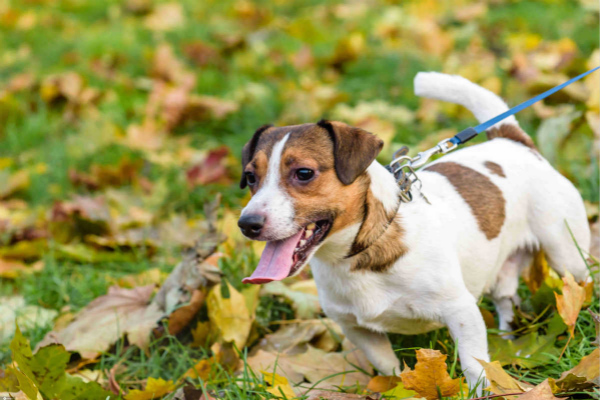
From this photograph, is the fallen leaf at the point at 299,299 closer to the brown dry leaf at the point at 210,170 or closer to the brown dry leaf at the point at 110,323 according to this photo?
the brown dry leaf at the point at 110,323

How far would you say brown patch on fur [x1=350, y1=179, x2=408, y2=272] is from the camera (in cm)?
240

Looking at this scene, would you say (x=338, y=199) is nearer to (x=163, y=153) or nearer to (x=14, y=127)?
(x=163, y=153)

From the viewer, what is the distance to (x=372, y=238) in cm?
241

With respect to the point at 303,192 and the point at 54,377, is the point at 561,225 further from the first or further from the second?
the point at 54,377

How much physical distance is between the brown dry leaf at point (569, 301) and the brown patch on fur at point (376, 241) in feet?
1.91

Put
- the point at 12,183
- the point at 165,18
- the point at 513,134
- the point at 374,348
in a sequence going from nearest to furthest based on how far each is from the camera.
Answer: the point at 374,348 → the point at 513,134 → the point at 12,183 → the point at 165,18

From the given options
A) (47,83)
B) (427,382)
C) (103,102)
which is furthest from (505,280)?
(47,83)

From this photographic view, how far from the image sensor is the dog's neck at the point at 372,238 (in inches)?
94.1

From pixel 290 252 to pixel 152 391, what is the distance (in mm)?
808

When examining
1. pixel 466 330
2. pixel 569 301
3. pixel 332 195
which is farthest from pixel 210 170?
pixel 569 301

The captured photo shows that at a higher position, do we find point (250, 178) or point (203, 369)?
point (250, 178)

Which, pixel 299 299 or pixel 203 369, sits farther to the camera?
pixel 299 299

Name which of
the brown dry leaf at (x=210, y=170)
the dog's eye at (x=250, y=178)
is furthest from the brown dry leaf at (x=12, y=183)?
the dog's eye at (x=250, y=178)

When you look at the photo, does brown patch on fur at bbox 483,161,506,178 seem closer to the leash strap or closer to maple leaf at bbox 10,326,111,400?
the leash strap
